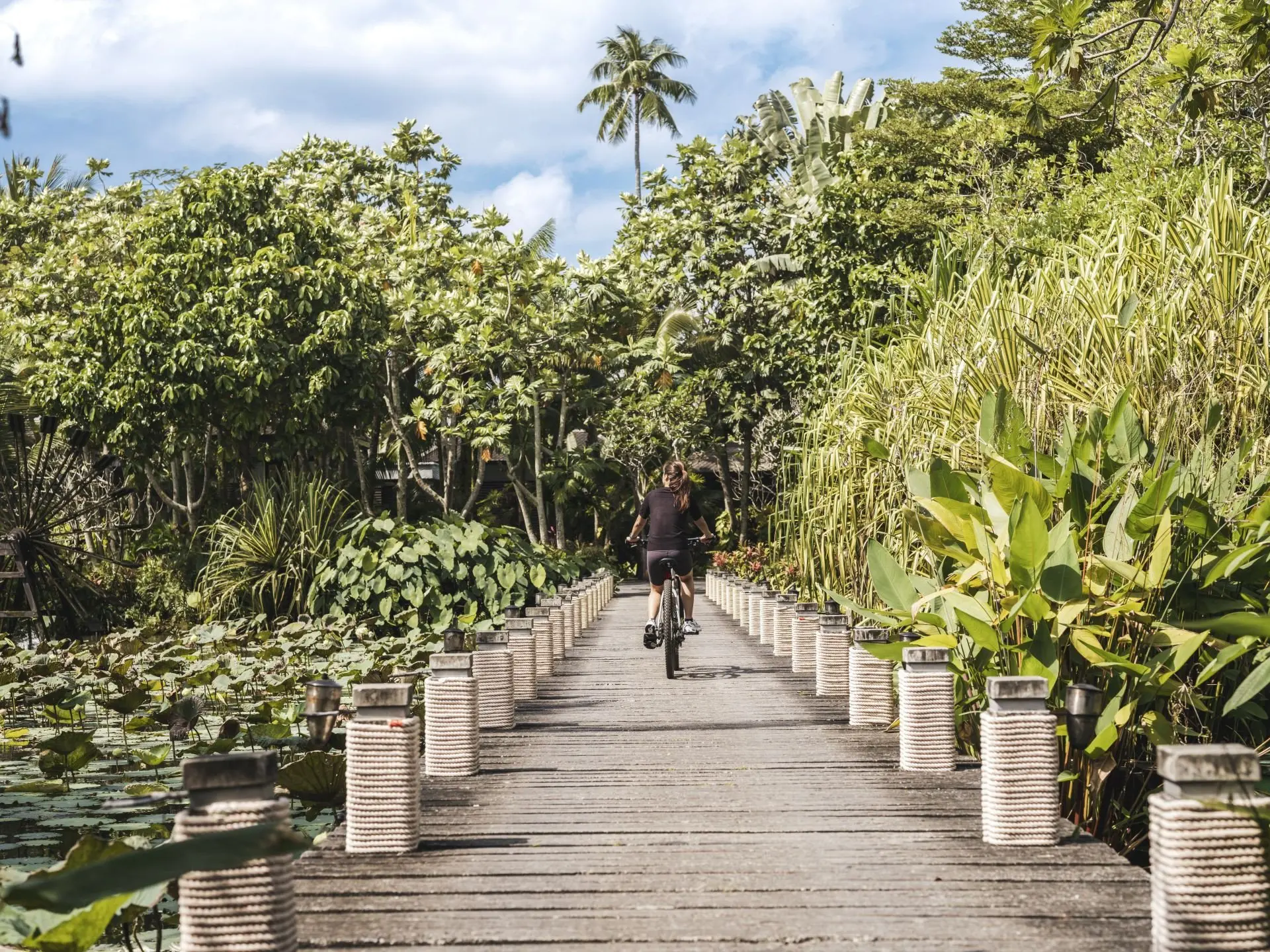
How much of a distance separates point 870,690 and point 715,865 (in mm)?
3119

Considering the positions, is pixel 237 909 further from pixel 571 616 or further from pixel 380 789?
pixel 571 616

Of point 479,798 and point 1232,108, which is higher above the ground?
point 1232,108

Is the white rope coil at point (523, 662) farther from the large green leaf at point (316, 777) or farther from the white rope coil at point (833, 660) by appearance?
the large green leaf at point (316, 777)

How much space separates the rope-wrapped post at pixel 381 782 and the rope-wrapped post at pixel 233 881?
1.29 meters

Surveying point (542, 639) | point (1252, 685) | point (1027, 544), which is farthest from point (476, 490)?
point (1252, 685)

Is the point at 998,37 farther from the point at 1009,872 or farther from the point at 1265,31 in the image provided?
the point at 1009,872

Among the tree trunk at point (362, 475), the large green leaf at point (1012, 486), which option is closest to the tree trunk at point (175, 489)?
the tree trunk at point (362, 475)

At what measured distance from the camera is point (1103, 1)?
2283 cm

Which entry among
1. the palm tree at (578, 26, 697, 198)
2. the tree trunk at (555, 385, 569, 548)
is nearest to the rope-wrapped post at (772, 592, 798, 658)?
the tree trunk at (555, 385, 569, 548)

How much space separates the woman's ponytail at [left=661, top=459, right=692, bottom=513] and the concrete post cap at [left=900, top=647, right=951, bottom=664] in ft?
13.3

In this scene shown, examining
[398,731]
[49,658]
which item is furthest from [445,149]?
[398,731]

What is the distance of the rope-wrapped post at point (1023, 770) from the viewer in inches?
171

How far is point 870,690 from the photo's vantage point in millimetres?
7137

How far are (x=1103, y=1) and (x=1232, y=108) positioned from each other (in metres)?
10.6
